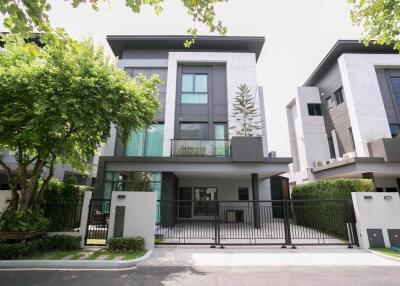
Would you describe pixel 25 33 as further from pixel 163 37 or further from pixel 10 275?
pixel 163 37

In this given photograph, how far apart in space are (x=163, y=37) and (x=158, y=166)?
1083 cm

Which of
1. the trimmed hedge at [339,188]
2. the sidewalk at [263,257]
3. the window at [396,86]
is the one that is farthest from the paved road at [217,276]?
the window at [396,86]

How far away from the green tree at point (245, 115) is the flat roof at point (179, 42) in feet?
15.5

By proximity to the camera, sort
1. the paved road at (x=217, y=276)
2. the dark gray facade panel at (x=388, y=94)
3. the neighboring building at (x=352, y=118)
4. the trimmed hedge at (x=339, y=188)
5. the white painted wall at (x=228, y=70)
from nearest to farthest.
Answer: the paved road at (x=217, y=276)
the trimmed hedge at (x=339, y=188)
the neighboring building at (x=352, y=118)
the white painted wall at (x=228, y=70)
the dark gray facade panel at (x=388, y=94)

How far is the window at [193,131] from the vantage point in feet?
50.4

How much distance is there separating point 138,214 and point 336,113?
17.8 meters

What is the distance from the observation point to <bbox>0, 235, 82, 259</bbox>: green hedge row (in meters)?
6.76

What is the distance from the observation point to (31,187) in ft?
26.3

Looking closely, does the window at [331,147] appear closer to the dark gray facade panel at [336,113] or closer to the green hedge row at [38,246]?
the dark gray facade panel at [336,113]

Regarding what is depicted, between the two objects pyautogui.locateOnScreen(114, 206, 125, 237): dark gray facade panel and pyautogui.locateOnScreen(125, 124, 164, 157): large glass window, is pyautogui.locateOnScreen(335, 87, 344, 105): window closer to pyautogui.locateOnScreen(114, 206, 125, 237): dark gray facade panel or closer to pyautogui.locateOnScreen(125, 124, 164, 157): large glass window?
pyautogui.locateOnScreen(125, 124, 164, 157): large glass window

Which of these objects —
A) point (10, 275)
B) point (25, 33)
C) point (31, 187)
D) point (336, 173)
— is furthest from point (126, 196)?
point (336, 173)

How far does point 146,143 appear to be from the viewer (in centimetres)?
1507

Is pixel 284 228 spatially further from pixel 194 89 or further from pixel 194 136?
pixel 194 89

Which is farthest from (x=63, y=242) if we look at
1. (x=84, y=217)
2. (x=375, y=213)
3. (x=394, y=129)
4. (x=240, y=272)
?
(x=394, y=129)
